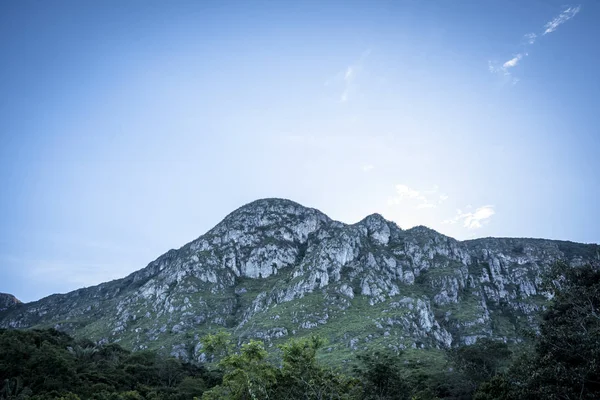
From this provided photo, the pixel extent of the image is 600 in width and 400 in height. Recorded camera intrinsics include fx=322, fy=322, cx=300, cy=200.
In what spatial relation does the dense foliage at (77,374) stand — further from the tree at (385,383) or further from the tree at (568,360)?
the tree at (568,360)

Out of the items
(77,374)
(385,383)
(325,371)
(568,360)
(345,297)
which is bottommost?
(385,383)

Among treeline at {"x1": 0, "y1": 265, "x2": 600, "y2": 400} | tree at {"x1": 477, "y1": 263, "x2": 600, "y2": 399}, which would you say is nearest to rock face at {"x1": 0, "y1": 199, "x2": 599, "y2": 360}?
treeline at {"x1": 0, "y1": 265, "x2": 600, "y2": 400}

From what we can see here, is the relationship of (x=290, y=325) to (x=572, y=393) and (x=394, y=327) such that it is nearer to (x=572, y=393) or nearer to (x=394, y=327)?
(x=394, y=327)

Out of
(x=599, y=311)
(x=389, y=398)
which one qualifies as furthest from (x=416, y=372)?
(x=599, y=311)

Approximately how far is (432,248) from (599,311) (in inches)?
6541

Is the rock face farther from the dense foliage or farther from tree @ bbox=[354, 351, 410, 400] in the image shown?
tree @ bbox=[354, 351, 410, 400]

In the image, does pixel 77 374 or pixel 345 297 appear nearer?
pixel 77 374

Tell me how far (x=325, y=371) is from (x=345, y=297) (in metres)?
111

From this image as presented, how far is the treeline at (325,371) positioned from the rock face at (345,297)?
36.4m

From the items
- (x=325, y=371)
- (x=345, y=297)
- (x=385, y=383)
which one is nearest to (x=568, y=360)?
(x=325, y=371)

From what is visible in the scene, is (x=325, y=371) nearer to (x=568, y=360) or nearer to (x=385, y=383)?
(x=568, y=360)

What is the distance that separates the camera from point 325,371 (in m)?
35.2

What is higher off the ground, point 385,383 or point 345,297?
point 345,297

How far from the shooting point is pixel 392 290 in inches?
5768
